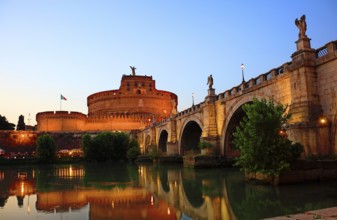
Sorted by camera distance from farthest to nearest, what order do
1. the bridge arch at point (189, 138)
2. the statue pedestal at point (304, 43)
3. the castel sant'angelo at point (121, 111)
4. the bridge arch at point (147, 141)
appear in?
the castel sant'angelo at point (121, 111) → the bridge arch at point (147, 141) → the bridge arch at point (189, 138) → the statue pedestal at point (304, 43)

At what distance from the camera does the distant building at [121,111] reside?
3469 inches

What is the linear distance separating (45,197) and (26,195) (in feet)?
4.92

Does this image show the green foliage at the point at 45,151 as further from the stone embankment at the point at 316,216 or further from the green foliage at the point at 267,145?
the stone embankment at the point at 316,216

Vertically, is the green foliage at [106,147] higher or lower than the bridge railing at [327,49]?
lower

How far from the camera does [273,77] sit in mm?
22391

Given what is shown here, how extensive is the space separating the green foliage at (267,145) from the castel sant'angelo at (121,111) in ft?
237

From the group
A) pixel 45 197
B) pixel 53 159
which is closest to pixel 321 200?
pixel 45 197

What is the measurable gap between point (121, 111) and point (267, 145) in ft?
283

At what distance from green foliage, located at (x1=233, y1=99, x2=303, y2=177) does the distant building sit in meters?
71.6

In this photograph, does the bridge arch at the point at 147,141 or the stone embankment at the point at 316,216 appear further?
the bridge arch at the point at 147,141

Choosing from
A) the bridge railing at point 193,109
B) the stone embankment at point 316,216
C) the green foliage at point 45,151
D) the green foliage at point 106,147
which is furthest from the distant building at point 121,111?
the stone embankment at point 316,216

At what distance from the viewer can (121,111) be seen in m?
100

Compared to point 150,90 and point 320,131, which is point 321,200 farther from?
point 150,90

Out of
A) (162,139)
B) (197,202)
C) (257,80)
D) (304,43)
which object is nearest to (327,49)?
(304,43)
